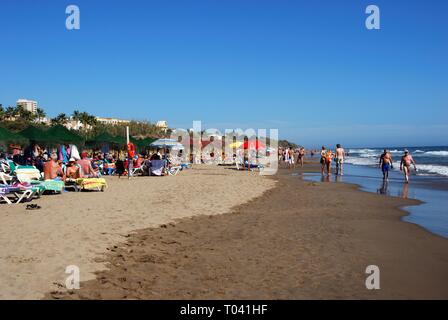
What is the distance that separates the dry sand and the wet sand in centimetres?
32

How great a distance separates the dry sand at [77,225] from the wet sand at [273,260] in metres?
0.32

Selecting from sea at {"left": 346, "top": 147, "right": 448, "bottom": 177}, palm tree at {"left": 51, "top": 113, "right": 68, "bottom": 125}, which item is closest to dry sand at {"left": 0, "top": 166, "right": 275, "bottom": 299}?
sea at {"left": 346, "top": 147, "right": 448, "bottom": 177}

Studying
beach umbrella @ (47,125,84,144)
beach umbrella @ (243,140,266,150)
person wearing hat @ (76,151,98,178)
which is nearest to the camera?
person wearing hat @ (76,151,98,178)

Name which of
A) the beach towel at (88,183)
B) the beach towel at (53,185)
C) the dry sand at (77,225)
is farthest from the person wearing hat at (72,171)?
the beach towel at (53,185)

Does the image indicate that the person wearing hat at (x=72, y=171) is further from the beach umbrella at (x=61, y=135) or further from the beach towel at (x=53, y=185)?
the beach umbrella at (x=61, y=135)

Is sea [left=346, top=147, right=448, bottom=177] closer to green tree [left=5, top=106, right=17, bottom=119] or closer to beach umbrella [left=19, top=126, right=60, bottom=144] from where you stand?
beach umbrella [left=19, top=126, right=60, bottom=144]

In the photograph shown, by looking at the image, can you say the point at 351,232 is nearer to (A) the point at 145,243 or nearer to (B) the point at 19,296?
(A) the point at 145,243

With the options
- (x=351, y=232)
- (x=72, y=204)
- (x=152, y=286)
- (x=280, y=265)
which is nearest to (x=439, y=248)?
(x=351, y=232)

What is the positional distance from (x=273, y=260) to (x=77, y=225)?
3.50 meters

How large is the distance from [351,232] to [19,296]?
5.26m

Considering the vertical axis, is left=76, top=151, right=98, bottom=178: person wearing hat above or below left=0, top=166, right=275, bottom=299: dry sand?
above

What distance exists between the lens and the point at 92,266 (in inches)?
187

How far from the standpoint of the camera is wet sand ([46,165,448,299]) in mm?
4168

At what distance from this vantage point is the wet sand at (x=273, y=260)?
4168 millimetres
